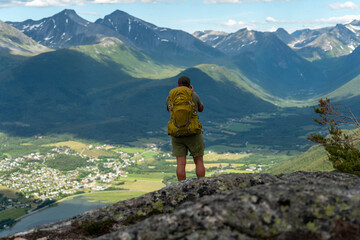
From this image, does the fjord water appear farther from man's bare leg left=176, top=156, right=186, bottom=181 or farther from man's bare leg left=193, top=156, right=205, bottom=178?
man's bare leg left=193, top=156, right=205, bottom=178

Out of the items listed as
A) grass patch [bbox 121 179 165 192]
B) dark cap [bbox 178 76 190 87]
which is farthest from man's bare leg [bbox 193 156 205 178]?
grass patch [bbox 121 179 165 192]

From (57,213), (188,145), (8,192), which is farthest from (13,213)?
(188,145)

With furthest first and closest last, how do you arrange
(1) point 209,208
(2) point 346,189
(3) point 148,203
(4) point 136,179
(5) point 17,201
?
(4) point 136,179, (5) point 17,201, (3) point 148,203, (2) point 346,189, (1) point 209,208

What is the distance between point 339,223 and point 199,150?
7.63m

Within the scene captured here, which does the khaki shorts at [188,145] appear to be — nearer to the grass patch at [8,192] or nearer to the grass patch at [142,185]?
the grass patch at [142,185]

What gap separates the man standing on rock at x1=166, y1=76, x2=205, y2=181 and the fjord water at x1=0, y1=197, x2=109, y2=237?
11394 centimetres

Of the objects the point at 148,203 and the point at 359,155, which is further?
the point at 359,155

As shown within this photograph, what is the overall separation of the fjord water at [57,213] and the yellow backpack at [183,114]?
115 m

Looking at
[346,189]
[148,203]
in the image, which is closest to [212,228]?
[346,189]

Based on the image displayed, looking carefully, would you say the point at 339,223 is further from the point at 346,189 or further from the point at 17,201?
the point at 17,201

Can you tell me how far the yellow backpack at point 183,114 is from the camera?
14.3 metres

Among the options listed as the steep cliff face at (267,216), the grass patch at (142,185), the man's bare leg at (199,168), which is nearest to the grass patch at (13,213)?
the grass patch at (142,185)

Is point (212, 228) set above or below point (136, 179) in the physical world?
above

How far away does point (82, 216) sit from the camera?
13.3 m
